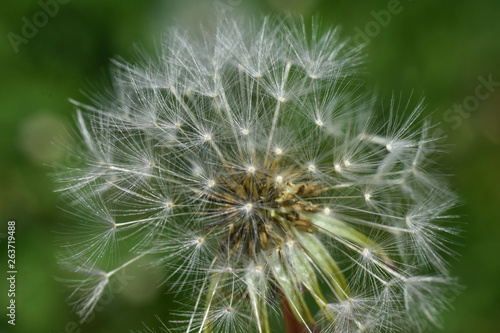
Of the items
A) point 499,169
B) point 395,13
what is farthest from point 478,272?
point 395,13

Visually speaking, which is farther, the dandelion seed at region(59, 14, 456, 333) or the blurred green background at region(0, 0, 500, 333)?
the blurred green background at region(0, 0, 500, 333)

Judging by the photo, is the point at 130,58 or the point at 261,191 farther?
the point at 130,58

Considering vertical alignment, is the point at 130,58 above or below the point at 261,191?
above

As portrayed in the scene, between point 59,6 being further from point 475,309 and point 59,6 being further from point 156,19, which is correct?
point 475,309

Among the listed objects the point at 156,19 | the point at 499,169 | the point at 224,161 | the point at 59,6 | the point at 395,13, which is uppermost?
the point at 59,6
